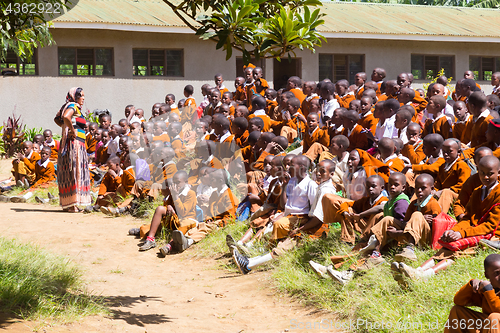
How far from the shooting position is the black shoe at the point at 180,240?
287 inches

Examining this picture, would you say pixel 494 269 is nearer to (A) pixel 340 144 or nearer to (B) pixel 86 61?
(A) pixel 340 144

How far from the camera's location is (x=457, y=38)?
16.8 metres

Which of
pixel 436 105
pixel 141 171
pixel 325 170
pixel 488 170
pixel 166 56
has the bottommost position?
pixel 141 171

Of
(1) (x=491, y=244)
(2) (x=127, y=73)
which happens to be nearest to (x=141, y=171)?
(1) (x=491, y=244)

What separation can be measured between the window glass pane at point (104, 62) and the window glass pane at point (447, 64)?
33.7 ft

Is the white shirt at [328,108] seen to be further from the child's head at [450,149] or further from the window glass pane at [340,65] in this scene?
the window glass pane at [340,65]

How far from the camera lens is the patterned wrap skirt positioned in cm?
917

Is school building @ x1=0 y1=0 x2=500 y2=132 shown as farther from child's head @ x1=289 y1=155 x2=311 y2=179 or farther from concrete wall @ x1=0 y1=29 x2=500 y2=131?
child's head @ x1=289 y1=155 x2=311 y2=179

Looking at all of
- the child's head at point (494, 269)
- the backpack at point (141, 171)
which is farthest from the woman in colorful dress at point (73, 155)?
the child's head at point (494, 269)

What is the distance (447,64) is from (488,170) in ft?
46.9

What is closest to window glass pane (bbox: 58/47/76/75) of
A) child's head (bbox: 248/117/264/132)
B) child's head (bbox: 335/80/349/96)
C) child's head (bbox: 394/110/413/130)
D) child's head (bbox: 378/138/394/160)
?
child's head (bbox: 248/117/264/132)

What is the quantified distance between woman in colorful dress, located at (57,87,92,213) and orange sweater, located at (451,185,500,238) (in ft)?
20.9

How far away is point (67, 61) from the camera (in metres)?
15.5

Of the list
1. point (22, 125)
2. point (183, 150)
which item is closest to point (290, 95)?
point (183, 150)
